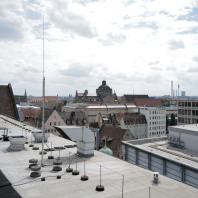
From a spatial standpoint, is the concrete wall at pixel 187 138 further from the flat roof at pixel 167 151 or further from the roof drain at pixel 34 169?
the roof drain at pixel 34 169

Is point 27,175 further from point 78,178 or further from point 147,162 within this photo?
point 147,162

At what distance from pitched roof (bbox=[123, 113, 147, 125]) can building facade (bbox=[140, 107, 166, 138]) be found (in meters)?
2.58

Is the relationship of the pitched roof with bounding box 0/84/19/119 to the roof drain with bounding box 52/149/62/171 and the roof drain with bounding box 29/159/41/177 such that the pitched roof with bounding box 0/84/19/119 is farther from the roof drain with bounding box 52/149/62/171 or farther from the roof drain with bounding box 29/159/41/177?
the roof drain with bounding box 29/159/41/177

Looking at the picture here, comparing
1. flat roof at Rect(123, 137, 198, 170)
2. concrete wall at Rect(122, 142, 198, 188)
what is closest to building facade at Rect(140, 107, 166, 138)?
flat roof at Rect(123, 137, 198, 170)

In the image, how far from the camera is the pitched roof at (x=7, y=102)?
5831cm

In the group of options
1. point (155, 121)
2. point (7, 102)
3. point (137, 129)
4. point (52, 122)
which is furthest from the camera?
point (155, 121)

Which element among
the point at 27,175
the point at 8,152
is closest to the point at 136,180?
the point at 27,175

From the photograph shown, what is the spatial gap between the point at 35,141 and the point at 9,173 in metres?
11.1

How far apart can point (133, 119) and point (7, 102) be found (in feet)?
204

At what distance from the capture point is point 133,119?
109750 millimetres

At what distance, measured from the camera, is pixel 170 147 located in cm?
3912

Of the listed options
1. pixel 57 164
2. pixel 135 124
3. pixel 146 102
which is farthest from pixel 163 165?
pixel 146 102

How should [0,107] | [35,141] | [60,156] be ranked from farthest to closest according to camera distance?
[0,107] < [35,141] < [60,156]

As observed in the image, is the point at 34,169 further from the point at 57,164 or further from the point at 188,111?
the point at 188,111
